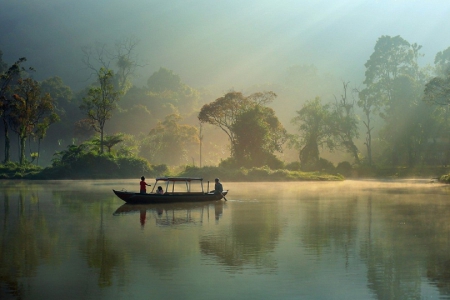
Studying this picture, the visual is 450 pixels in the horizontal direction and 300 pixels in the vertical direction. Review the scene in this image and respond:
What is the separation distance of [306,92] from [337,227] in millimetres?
144988

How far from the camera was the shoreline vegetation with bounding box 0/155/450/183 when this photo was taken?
68188mm

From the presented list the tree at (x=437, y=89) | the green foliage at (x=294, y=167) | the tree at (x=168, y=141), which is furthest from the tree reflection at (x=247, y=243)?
the tree at (x=168, y=141)

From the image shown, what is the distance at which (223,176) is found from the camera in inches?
2689

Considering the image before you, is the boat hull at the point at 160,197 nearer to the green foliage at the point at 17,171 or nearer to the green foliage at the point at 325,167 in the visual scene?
the green foliage at the point at 17,171

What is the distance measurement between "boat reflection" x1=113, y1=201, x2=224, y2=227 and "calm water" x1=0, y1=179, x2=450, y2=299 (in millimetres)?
107

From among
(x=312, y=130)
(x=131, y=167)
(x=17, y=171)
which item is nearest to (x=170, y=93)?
(x=312, y=130)

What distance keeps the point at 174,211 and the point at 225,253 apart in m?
14.0

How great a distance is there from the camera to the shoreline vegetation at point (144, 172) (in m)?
68.2

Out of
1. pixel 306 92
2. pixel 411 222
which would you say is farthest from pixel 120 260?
pixel 306 92

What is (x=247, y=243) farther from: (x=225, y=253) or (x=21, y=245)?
(x=21, y=245)

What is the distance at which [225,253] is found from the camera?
54.6 feet

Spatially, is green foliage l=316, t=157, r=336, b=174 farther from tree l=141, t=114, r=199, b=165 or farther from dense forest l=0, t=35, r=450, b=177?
tree l=141, t=114, r=199, b=165

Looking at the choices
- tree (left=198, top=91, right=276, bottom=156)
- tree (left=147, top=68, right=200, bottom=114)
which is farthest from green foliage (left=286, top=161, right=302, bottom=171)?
tree (left=147, top=68, right=200, bottom=114)

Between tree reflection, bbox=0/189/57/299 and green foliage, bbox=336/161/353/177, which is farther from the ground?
green foliage, bbox=336/161/353/177
